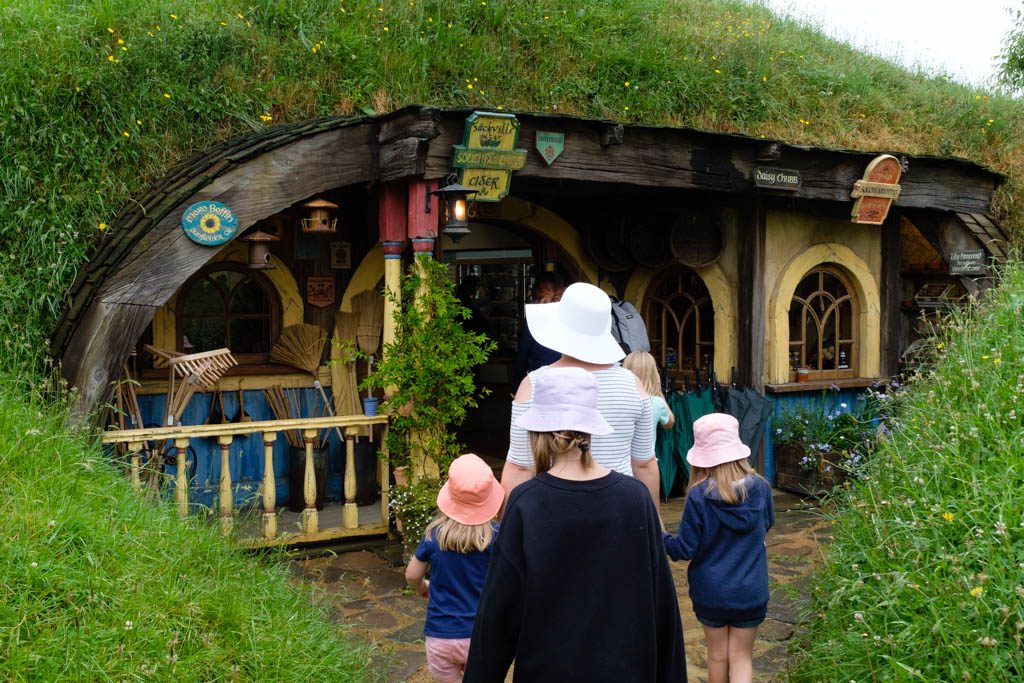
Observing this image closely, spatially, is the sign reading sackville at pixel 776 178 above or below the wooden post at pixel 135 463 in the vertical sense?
above

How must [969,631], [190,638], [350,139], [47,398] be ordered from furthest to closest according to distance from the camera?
[350,139], [47,398], [190,638], [969,631]

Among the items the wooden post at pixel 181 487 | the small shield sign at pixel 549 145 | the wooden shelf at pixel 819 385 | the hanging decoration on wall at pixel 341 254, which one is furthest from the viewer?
the wooden shelf at pixel 819 385

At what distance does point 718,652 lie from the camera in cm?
394

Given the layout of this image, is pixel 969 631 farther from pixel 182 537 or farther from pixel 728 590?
pixel 182 537

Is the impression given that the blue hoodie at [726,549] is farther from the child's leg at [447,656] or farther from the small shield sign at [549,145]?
the small shield sign at [549,145]

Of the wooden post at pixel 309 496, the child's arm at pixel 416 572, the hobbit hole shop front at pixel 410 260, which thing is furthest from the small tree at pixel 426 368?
the child's arm at pixel 416 572

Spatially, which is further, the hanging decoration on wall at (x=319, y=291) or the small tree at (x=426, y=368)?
the hanging decoration on wall at (x=319, y=291)

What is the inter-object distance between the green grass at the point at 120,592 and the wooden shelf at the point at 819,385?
548cm

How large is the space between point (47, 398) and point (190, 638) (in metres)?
2.51

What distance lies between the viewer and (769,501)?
12.8 feet

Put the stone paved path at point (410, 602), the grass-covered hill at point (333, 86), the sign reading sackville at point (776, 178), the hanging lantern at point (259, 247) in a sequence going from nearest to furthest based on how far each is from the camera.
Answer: the stone paved path at point (410, 602), the grass-covered hill at point (333, 86), the hanging lantern at point (259, 247), the sign reading sackville at point (776, 178)

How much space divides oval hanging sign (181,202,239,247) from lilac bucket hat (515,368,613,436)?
4.10 meters

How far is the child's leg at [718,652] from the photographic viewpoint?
12.8ft

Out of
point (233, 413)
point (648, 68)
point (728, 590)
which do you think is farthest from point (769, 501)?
point (648, 68)
